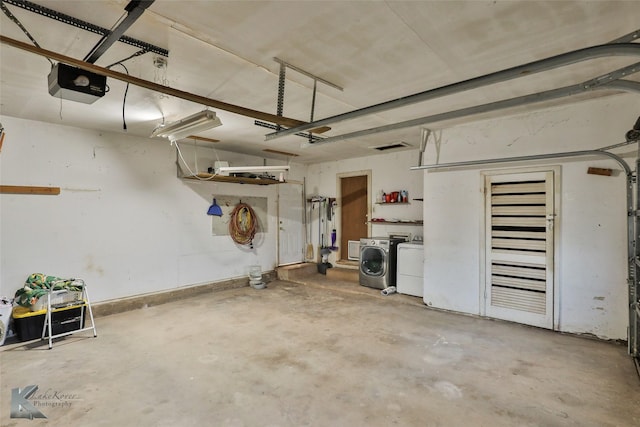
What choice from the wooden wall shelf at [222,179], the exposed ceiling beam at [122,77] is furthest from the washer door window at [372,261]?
the exposed ceiling beam at [122,77]

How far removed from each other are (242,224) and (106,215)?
2.17 metres

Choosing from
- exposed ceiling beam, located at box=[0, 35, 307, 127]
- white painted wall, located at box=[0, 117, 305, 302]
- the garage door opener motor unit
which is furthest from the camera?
white painted wall, located at box=[0, 117, 305, 302]

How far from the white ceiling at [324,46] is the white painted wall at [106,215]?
2.38 feet

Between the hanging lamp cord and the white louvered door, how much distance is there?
4.00 metres

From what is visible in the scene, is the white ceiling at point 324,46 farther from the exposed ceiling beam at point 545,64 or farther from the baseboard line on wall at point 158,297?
the baseboard line on wall at point 158,297

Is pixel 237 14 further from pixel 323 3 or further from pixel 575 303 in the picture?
pixel 575 303

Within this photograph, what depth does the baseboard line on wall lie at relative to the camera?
13.9 ft

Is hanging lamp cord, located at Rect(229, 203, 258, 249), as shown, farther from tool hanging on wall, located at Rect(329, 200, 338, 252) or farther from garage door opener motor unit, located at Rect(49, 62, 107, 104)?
garage door opener motor unit, located at Rect(49, 62, 107, 104)

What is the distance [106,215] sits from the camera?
435cm

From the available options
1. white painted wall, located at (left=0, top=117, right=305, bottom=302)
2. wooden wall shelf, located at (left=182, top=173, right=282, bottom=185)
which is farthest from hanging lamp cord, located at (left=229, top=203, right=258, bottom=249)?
wooden wall shelf, located at (left=182, top=173, right=282, bottom=185)

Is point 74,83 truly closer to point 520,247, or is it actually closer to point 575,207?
point 520,247

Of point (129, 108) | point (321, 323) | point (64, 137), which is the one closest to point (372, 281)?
point (321, 323)

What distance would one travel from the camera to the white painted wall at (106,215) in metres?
3.70

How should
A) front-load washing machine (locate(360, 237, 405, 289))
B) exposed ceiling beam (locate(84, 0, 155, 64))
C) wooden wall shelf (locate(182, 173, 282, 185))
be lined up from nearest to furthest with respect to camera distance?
1. exposed ceiling beam (locate(84, 0, 155, 64))
2. wooden wall shelf (locate(182, 173, 282, 185))
3. front-load washing machine (locate(360, 237, 405, 289))
